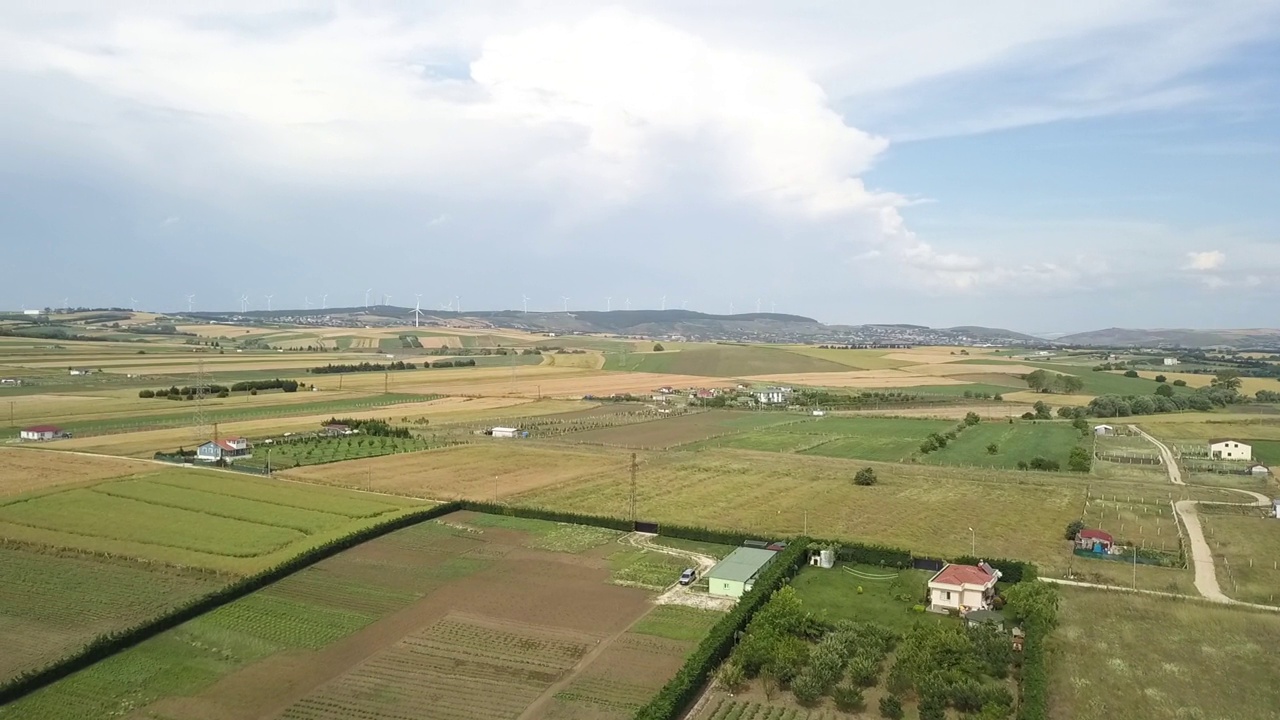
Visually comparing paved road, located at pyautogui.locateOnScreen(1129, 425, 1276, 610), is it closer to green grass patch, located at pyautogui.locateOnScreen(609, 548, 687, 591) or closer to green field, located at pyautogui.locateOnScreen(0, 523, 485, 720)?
green grass patch, located at pyautogui.locateOnScreen(609, 548, 687, 591)

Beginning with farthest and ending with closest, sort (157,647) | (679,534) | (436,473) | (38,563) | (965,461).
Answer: (965,461), (436,473), (679,534), (38,563), (157,647)

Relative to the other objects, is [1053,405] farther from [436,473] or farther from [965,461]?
[436,473]

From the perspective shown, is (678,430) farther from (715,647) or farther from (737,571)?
(715,647)

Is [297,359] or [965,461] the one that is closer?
[965,461]

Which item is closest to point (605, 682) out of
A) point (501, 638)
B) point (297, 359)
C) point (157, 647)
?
point (501, 638)

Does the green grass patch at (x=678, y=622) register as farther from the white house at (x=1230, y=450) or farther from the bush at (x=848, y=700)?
the white house at (x=1230, y=450)

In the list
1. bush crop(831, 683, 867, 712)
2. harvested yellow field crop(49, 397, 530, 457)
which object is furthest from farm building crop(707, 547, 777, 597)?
harvested yellow field crop(49, 397, 530, 457)

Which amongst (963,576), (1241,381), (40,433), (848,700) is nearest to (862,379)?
(1241,381)

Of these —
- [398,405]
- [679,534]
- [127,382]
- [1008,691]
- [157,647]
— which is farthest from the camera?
[127,382]
